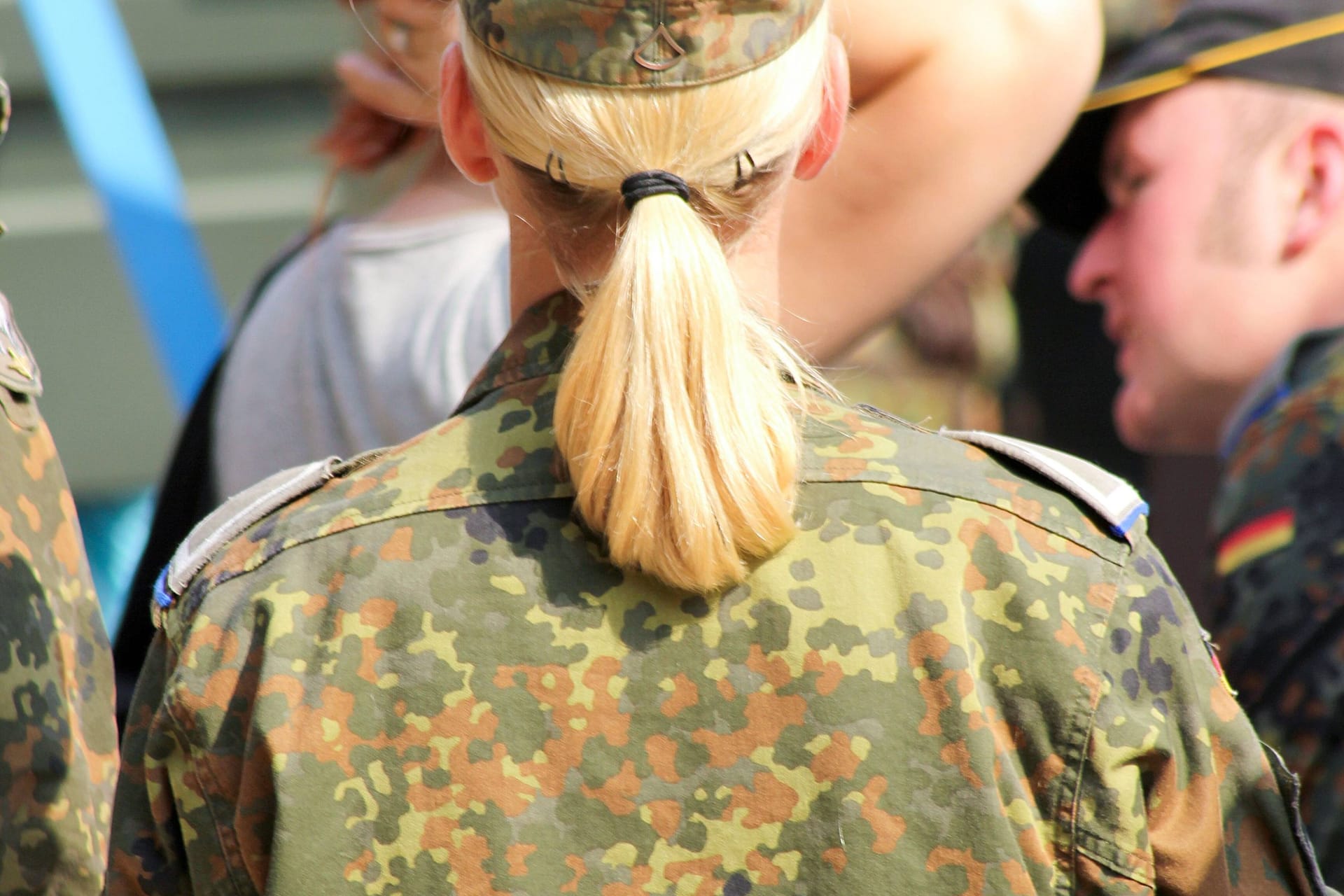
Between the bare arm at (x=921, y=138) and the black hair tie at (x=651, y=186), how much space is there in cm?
61

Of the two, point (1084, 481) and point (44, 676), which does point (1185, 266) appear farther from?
point (44, 676)

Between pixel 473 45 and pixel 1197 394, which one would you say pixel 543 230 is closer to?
pixel 473 45

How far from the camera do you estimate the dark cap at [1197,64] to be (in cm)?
215

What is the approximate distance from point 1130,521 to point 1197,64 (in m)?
1.43

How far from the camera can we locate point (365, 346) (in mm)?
1866

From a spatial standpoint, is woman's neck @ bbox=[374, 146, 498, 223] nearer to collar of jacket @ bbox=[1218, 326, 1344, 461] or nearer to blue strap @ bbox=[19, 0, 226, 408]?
collar of jacket @ bbox=[1218, 326, 1344, 461]

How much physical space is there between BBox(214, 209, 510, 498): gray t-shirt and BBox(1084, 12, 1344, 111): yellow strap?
3.32 feet

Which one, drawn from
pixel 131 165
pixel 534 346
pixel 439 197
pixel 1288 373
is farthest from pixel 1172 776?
pixel 131 165

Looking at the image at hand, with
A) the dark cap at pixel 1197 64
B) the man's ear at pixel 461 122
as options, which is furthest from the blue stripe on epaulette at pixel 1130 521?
the dark cap at pixel 1197 64

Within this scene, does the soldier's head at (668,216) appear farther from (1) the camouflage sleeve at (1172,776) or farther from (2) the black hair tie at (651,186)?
(1) the camouflage sleeve at (1172,776)

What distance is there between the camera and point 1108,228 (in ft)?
7.76

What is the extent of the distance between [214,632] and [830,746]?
0.45m

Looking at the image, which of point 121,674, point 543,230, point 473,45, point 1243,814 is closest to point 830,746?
point 1243,814

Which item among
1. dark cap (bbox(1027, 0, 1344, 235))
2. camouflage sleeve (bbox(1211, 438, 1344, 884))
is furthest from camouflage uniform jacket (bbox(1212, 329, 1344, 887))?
dark cap (bbox(1027, 0, 1344, 235))
